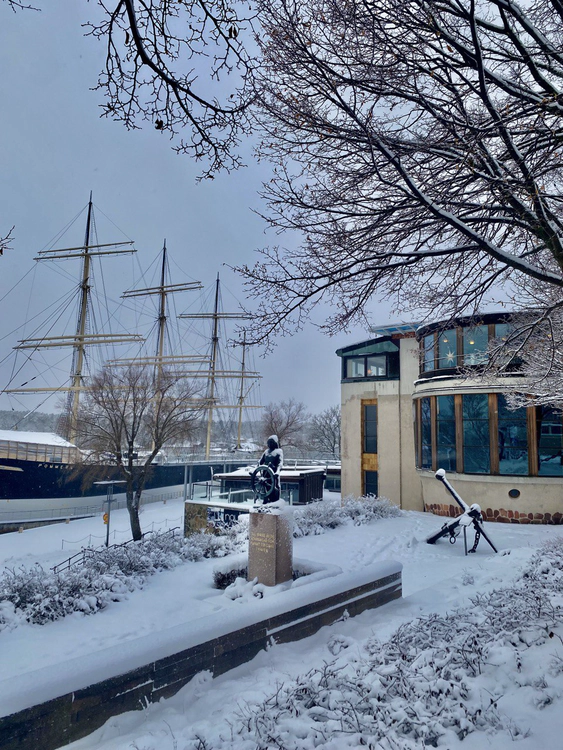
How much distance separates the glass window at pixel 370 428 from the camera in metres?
25.2

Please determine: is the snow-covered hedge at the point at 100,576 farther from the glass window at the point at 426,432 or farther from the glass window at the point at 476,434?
the glass window at the point at 476,434

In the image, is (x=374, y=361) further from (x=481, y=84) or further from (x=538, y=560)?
(x=481, y=84)

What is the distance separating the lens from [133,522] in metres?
20.2

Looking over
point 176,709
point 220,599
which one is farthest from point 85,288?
point 176,709

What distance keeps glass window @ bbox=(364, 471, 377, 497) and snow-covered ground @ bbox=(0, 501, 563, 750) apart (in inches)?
379

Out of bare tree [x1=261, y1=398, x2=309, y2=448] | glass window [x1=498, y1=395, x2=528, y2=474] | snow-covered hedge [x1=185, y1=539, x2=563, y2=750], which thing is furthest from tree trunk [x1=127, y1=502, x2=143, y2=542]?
bare tree [x1=261, y1=398, x2=309, y2=448]

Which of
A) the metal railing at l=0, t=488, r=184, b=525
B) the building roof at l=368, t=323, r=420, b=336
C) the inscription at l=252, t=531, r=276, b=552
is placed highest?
the building roof at l=368, t=323, r=420, b=336

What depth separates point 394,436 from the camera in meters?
24.0

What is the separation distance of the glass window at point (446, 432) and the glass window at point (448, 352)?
1497mm

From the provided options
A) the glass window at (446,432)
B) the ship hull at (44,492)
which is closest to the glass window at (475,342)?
the glass window at (446,432)

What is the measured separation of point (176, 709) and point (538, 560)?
26.7ft

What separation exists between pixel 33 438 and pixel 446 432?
32.6m

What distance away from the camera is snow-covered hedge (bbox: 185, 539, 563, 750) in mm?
4191

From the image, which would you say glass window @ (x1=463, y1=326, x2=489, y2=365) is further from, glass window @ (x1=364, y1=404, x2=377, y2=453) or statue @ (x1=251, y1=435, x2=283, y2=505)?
statue @ (x1=251, y1=435, x2=283, y2=505)
